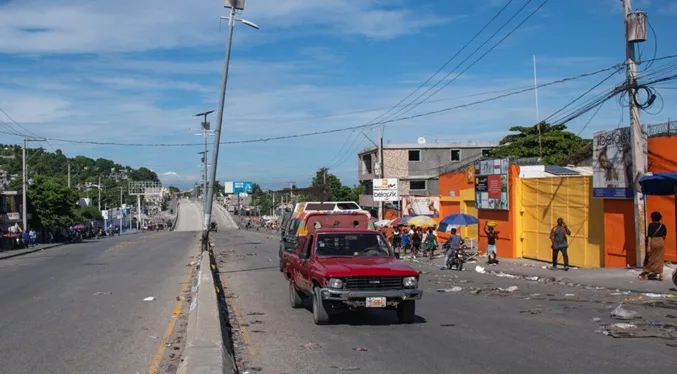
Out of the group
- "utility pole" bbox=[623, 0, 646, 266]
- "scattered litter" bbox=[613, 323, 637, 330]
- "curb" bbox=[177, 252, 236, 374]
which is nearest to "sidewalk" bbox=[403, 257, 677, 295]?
"utility pole" bbox=[623, 0, 646, 266]

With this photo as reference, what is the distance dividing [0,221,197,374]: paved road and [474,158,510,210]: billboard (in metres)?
13.9

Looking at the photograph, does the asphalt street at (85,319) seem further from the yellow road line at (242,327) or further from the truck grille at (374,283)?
the truck grille at (374,283)

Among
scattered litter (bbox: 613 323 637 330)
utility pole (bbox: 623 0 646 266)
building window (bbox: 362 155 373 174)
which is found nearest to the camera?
scattered litter (bbox: 613 323 637 330)

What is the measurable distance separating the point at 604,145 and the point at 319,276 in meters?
14.4

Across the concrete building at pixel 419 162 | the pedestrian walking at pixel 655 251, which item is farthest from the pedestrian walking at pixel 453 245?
the concrete building at pixel 419 162

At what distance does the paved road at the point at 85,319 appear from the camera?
364 inches

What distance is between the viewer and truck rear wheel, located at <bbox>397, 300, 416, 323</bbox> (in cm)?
1178

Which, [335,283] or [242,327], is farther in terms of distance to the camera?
[242,327]

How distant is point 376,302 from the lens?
11.3 meters

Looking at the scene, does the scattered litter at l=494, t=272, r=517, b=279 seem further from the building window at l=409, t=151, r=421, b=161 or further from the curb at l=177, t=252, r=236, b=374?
the building window at l=409, t=151, r=421, b=161

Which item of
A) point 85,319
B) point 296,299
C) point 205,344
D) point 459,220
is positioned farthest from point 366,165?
point 205,344

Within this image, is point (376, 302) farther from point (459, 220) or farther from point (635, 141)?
point (459, 220)

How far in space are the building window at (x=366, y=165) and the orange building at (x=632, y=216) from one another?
56.0 m

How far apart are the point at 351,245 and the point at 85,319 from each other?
5221 millimetres
